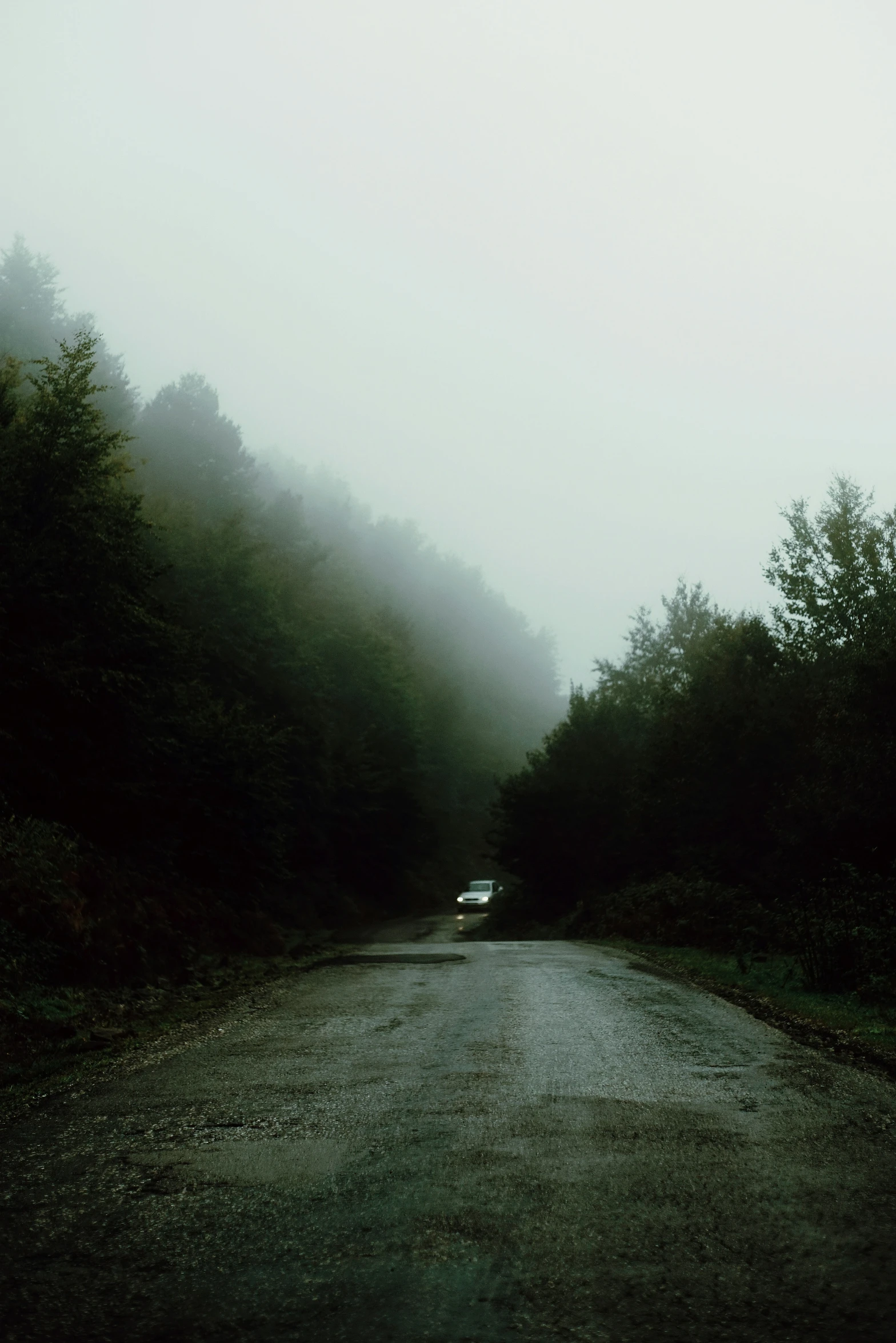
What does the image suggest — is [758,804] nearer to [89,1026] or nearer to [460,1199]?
[89,1026]

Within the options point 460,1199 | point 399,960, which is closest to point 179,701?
point 399,960

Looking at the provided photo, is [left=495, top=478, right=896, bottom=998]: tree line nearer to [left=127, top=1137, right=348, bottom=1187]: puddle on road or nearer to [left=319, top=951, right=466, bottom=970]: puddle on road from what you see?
[left=319, top=951, right=466, bottom=970]: puddle on road

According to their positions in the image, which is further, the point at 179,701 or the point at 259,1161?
the point at 179,701

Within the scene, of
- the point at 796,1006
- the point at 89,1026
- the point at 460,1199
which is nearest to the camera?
the point at 460,1199

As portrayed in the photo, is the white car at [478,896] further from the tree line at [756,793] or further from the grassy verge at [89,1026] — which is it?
the grassy verge at [89,1026]

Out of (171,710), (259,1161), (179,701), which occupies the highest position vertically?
(179,701)

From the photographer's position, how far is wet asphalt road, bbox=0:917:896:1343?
3158 millimetres

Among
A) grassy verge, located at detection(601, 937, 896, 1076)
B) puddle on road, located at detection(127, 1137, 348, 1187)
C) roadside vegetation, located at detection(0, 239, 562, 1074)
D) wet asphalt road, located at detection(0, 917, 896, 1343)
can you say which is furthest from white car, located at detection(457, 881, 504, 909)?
puddle on road, located at detection(127, 1137, 348, 1187)

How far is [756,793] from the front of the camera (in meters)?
28.8

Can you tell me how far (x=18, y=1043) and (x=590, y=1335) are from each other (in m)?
6.79

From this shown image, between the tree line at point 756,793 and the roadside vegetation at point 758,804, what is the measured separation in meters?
0.06

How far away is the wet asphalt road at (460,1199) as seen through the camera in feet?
10.4

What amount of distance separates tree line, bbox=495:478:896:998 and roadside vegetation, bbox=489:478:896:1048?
0.06 m

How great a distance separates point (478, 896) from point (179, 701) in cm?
3038
